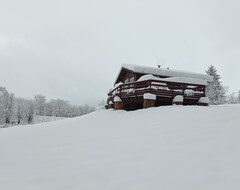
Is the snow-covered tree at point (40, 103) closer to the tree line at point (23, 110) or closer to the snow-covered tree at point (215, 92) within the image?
the tree line at point (23, 110)

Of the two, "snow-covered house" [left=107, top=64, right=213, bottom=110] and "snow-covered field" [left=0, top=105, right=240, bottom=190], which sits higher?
"snow-covered house" [left=107, top=64, right=213, bottom=110]

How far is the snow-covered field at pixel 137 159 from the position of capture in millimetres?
3912

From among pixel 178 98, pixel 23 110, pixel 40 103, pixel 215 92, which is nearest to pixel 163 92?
pixel 178 98

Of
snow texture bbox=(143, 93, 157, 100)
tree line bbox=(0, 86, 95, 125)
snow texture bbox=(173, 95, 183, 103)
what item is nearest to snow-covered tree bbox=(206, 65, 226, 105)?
snow texture bbox=(173, 95, 183, 103)

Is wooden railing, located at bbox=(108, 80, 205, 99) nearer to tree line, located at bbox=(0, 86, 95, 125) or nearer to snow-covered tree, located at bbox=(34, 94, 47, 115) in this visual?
tree line, located at bbox=(0, 86, 95, 125)

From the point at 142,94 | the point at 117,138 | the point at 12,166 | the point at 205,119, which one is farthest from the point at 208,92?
the point at 12,166

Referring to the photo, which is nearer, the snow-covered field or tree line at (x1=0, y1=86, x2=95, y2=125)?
the snow-covered field

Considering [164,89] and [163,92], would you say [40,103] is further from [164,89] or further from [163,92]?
[163,92]

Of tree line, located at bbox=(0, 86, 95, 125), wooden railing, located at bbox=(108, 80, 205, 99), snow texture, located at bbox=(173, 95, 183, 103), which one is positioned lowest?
tree line, located at bbox=(0, 86, 95, 125)

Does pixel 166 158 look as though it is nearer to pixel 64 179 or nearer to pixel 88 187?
pixel 88 187

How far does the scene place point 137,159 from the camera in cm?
494

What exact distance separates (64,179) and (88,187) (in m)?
0.72

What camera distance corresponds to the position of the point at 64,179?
14.4ft

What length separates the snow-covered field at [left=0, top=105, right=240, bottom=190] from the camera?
391 cm
